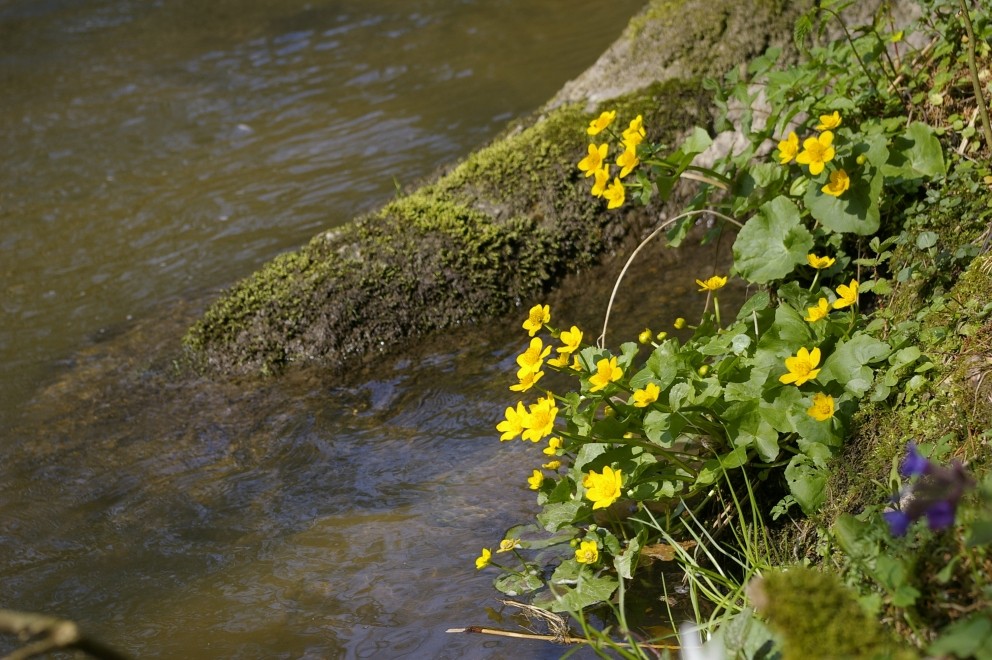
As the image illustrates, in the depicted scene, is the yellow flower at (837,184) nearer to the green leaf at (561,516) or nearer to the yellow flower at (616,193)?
the yellow flower at (616,193)

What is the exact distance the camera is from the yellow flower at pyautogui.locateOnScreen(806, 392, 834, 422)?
8.29 ft

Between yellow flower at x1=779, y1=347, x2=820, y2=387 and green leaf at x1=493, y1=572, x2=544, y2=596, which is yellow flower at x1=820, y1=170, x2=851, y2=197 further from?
green leaf at x1=493, y1=572, x2=544, y2=596

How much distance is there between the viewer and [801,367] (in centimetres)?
252

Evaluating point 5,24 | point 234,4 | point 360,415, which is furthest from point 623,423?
point 5,24

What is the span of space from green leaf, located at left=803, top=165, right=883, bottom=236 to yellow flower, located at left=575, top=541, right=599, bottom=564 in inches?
49.7

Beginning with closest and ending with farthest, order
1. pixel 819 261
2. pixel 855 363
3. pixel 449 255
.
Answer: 1. pixel 855 363
2. pixel 819 261
3. pixel 449 255

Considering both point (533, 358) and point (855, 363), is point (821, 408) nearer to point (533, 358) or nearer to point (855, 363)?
point (855, 363)

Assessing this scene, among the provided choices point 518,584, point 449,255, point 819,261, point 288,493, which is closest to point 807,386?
point 819,261

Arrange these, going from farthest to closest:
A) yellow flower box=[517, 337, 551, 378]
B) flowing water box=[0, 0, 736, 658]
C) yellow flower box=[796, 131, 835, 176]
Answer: flowing water box=[0, 0, 736, 658]
yellow flower box=[796, 131, 835, 176]
yellow flower box=[517, 337, 551, 378]

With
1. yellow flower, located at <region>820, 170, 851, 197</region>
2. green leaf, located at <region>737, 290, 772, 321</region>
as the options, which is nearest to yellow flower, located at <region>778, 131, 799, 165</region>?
yellow flower, located at <region>820, 170, 851, 197</region>

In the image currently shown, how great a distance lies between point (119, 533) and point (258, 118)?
5633 millimetres

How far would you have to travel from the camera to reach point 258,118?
28.4 ft

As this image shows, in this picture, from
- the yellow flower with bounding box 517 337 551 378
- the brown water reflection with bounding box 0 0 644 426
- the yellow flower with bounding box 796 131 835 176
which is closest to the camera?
the yellow flower with bounding box 517 337 551 378

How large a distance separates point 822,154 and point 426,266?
242 cm
